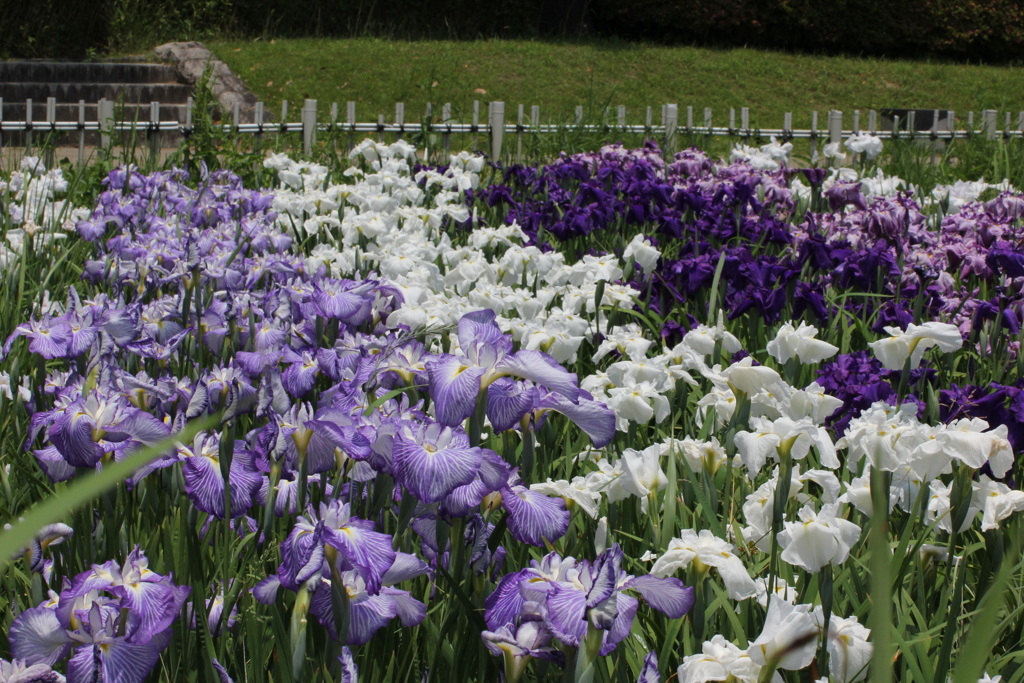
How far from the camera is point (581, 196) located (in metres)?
4.22

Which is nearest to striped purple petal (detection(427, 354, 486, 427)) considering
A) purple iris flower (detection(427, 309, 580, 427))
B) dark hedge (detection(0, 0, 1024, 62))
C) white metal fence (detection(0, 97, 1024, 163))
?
purple iris flower (detection(427, 309, 580, 427))

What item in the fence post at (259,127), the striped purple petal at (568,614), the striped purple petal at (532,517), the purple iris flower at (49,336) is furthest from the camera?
the fence post at (259,127)

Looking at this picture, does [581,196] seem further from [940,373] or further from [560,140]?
[560,140]

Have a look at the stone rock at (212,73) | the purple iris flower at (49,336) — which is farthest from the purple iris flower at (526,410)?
the stone rock at (212,73)

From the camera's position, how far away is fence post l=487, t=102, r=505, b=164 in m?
7.82

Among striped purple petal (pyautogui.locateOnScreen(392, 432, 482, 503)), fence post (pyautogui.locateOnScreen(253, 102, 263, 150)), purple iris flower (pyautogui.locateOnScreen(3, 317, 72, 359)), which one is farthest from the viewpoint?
fence post (pyautogui.locateOnScreen(253, 102, 263, 150))

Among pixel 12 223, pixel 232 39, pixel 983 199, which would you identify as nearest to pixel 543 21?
pixel 232 39

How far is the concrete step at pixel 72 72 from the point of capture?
1305 cm

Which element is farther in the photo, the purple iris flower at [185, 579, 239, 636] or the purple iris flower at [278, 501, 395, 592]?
the purple iris flower at [185, 579, 239, 636]

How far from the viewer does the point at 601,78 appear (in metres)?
14.8

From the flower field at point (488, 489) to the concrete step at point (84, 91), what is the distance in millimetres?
11213

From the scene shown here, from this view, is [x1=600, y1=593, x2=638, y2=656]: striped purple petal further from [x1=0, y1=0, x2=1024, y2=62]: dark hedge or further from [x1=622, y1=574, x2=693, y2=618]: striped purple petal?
[x1=0, y1=0, x2=1024, y2=62]: dark hedge

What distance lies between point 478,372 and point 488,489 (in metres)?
0.16

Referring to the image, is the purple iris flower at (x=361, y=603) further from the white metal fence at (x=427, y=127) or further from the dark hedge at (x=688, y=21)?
the dark hedge at (x=688, y=21)
